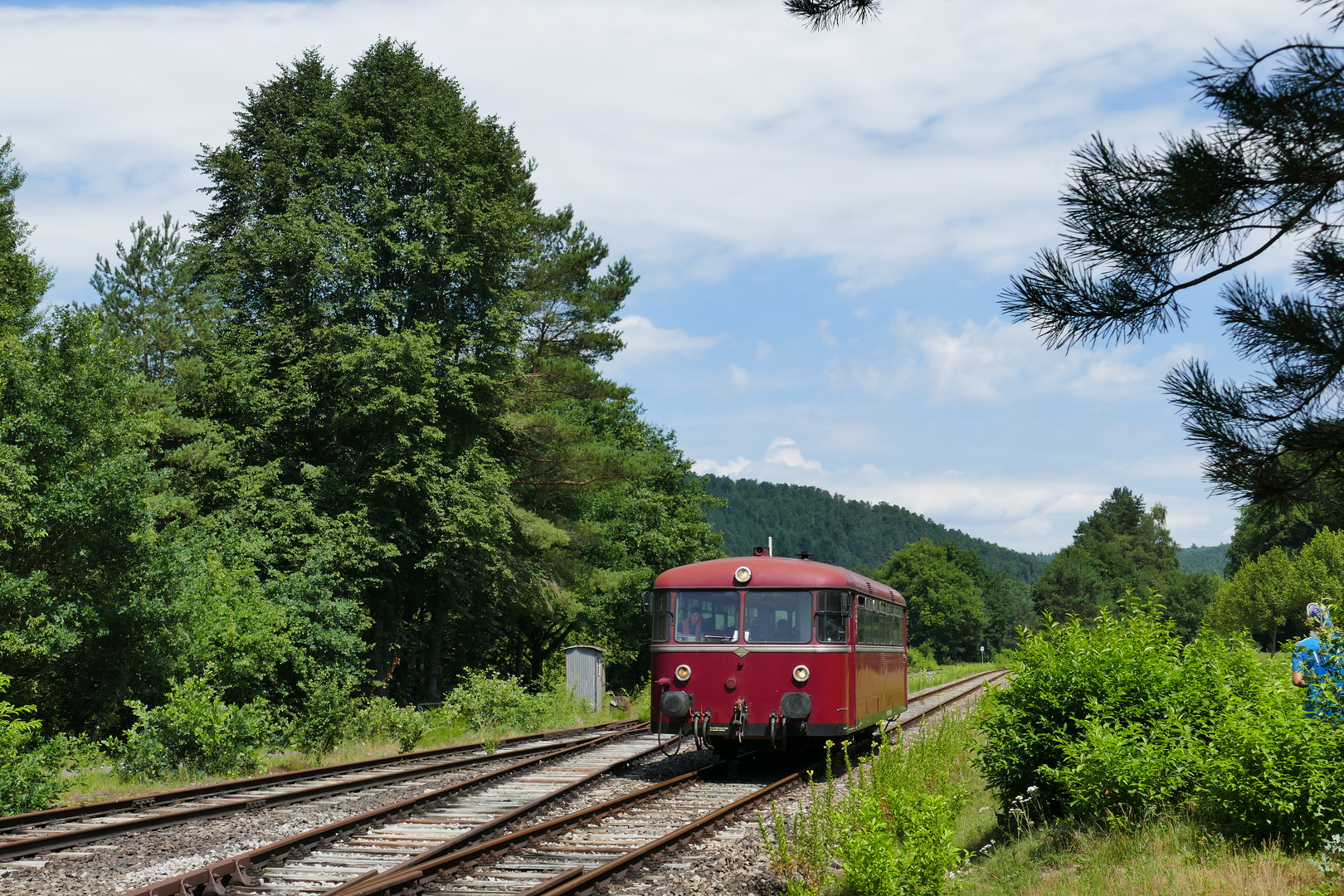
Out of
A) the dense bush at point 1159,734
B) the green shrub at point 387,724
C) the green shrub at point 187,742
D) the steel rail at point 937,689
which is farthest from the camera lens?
the steel rail at point 937,689

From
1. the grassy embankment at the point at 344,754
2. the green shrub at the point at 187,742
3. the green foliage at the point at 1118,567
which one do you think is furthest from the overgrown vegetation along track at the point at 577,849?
the green foliage at the point at 1118,567

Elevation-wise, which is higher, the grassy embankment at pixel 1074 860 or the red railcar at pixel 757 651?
the red railcar at pixel 757 651

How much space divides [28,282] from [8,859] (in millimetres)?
22950

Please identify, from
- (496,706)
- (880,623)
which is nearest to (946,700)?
(496,706)

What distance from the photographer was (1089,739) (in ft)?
25.4

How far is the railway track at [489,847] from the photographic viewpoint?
24.4 feet

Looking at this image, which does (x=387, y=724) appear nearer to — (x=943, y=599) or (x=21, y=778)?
(x=21, y=778)

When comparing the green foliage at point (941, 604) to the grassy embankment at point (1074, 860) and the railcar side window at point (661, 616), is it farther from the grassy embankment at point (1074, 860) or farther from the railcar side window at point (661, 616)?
the grassy embankment at point (1074, 860)

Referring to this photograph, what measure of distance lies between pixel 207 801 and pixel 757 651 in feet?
21.7

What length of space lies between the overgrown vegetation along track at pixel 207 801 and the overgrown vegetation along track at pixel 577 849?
2786 mm

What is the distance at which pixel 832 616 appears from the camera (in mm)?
13344

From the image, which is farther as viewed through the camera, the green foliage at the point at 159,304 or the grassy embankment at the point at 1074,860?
the green foliage at the point at 159,304

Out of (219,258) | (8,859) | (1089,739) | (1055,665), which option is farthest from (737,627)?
(219,258)

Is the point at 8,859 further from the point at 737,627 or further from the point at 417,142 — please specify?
the point at 417,142
